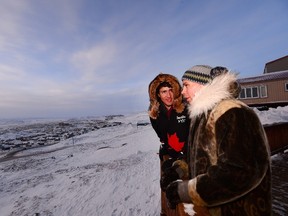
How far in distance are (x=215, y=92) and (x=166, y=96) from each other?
6.98ft

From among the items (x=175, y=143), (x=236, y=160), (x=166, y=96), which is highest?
(x=166, y=96)

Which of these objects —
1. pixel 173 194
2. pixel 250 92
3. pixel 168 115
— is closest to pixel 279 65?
pixel 250 92

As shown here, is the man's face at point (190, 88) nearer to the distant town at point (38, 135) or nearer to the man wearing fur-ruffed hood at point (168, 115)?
the man wearing fur-ruffed hood at point (168, 115)

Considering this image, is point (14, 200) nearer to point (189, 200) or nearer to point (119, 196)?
point (119, 196)

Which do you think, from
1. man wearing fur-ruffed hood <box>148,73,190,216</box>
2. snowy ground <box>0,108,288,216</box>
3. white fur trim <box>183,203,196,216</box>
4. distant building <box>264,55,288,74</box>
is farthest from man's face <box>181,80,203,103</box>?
distant building <box>264,55,288,74</box>

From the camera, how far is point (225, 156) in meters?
1.53

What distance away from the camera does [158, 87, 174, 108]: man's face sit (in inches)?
154

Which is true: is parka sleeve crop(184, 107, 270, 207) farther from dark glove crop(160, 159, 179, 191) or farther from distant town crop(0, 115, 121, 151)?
distant town crop(0, 115, 121, 151)

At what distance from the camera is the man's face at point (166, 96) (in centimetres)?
392

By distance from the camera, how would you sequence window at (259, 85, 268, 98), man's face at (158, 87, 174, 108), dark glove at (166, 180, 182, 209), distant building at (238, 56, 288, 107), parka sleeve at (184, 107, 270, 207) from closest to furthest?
1. parka sleeve at (184, 107, 270, 207)
2. dark glove at (166, 180, 182, 209)
3. man's face at (158, 87, 174, 108)
4. distant building at (238, 56, 288, 107)
5. window at (259, 85, 268, 98)

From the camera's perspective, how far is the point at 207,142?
175cm

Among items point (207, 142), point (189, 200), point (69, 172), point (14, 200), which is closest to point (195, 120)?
point (207, 142)

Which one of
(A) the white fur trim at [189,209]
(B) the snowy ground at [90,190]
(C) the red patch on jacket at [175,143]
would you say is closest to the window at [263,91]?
(B) the snowy ground at [90,190]

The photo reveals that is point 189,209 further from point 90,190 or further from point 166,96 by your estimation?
point 90,190
